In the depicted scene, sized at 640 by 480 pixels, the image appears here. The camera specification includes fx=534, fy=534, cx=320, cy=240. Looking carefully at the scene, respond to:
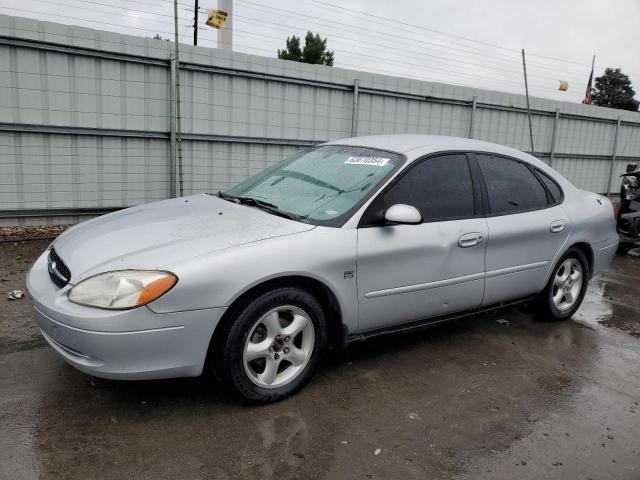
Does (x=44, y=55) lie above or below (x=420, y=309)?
above

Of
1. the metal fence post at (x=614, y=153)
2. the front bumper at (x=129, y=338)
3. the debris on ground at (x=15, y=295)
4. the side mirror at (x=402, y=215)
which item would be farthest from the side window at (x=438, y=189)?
the metal fence post at (x=614, y=153)

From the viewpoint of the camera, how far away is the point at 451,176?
382cm

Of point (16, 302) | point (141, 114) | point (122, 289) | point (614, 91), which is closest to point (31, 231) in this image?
point (141, 114)

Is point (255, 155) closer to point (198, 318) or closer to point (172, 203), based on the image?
point (172, 203)

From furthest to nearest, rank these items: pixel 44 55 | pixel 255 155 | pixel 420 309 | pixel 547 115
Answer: pixel 547 115
pixel 255 155
pixel 44 55
pixel 420 309

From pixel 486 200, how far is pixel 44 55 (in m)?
Answer: 5.56

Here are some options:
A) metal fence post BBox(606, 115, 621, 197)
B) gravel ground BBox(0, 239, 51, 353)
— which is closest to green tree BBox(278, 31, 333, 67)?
metal fence post BBox(606, 115, 621, 197)

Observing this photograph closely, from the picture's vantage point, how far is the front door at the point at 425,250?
326cm

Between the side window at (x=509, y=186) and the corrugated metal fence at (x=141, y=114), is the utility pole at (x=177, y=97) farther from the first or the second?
the side window at (x=509, y=186)

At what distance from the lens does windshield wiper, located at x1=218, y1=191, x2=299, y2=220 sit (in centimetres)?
330

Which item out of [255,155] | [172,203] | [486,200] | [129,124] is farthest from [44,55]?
[486,200]

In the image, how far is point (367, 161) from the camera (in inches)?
146

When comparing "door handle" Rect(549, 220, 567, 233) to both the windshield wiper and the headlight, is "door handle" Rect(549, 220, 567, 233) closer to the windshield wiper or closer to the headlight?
the windshield wiper

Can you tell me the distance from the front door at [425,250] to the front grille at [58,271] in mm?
1612
